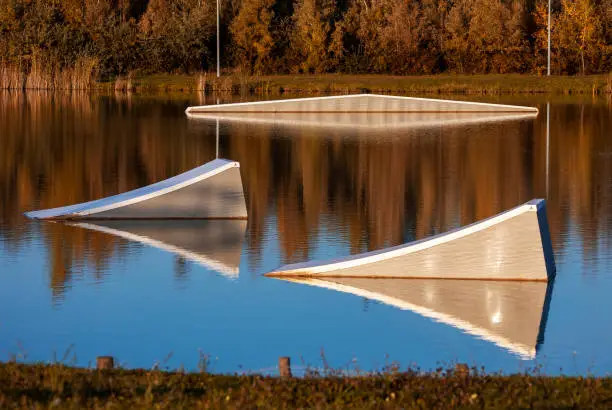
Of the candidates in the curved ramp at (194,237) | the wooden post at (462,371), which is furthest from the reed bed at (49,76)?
the wooden post at (462,371)

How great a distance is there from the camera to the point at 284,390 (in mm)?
6277

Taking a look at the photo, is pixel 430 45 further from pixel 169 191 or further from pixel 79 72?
pixel 169 191

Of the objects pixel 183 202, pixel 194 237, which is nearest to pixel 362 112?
pixel 183 202

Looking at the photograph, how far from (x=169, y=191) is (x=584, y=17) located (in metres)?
42.3

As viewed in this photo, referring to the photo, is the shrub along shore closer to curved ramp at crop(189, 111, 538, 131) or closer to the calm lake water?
the calm lake water

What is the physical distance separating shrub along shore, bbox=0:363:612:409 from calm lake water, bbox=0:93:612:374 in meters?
1.53

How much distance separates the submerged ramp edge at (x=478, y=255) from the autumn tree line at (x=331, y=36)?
4250 centimetres

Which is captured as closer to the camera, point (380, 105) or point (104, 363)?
point (104, 363)

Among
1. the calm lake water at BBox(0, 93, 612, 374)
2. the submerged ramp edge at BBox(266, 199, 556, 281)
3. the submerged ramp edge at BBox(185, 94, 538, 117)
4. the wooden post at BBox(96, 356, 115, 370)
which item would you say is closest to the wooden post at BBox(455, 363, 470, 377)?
the calm lake water at BBox(0, 93, 612, 374)

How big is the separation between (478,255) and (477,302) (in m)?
0.73

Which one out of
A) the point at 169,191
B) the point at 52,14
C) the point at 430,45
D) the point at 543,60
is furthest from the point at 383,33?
the point at 169,191

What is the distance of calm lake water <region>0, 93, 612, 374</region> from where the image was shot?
29.0ft

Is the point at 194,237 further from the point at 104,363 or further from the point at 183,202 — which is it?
the point at 104,363

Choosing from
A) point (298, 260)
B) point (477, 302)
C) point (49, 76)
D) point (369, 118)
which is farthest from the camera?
point (49, 76)
